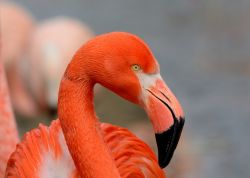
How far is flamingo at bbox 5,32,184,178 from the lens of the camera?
8.71 ft

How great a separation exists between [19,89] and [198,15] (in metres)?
2.20

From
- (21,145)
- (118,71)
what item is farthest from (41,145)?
(118,71)

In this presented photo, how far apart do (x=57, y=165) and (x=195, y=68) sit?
4.38m

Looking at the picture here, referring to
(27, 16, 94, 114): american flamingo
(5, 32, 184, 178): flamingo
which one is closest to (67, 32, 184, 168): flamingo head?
(5, 32, 184, 178): flamingo

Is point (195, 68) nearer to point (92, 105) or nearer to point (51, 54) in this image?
point (51, 54)

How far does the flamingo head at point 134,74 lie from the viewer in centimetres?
264

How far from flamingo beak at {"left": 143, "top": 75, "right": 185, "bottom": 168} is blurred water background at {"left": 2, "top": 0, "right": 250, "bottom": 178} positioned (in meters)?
2.83

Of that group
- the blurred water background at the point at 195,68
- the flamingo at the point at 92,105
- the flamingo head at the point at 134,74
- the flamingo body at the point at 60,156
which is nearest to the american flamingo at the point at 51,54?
the blurred water background at the point at 195,68

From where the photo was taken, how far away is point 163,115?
2627 millimetres

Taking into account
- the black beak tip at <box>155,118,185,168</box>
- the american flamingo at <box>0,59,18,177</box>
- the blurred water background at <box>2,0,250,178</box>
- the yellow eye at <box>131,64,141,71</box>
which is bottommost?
the blurred water background at <box>2,0,250,178</box>

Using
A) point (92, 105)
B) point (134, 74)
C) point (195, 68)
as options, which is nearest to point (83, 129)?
point (92, 105)

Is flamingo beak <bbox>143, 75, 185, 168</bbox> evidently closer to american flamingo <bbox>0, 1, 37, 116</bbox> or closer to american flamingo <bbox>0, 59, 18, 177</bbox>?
american flamingo <bbox>0, 59, 18, 177</bbox>

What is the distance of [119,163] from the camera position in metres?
3.01

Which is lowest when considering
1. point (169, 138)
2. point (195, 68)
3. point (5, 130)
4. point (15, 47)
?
point (195, 68)
